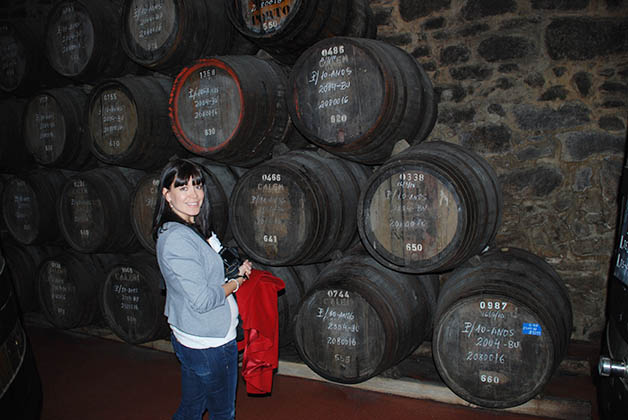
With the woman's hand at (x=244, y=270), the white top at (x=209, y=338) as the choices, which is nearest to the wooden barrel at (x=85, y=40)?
the woman's hand at (x=244, y=270)

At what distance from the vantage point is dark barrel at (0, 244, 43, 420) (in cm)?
169

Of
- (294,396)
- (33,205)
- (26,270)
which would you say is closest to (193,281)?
(294,396)

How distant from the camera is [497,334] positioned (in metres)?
2.44

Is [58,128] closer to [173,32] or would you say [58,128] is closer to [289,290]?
[173,32]

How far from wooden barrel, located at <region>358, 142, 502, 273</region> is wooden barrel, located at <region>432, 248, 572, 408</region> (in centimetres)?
23

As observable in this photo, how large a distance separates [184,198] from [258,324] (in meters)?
0.81

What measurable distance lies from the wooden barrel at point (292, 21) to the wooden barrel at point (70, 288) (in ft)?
8.49

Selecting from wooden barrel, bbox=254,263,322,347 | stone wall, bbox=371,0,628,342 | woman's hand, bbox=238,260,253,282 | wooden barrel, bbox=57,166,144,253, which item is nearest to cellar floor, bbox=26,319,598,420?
wooden barrel, bbox=254,263,322,347

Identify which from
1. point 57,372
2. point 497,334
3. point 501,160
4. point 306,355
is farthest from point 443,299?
point 57,372

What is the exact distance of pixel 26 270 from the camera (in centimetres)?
464

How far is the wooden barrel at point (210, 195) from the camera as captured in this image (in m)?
3.27

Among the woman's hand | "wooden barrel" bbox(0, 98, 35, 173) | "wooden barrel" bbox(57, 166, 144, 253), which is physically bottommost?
the woman's hand

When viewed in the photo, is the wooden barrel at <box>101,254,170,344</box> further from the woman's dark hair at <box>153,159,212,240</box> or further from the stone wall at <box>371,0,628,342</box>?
the stone wall at <box>371,0,628,342</box>

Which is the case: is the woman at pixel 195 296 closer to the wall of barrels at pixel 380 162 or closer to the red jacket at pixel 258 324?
the red jacket at pixel 258 324
